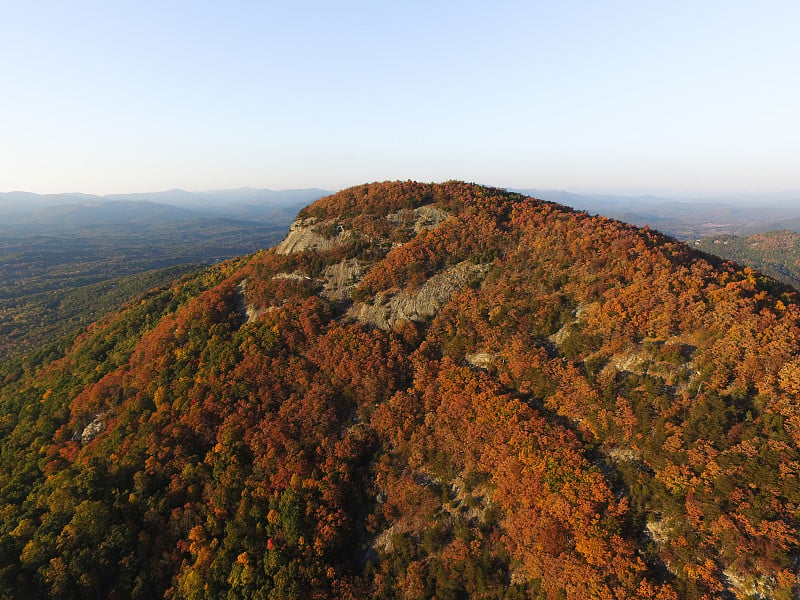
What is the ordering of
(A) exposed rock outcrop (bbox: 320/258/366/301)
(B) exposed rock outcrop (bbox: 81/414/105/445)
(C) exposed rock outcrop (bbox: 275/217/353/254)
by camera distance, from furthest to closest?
(C) exposed rock outcrop (bbox: 275/217/353/254), (A) exposed rock outcrop (bbox: 320/258/366/301), (B) exposed rock outcrop (bbox: 81/414/105/445)

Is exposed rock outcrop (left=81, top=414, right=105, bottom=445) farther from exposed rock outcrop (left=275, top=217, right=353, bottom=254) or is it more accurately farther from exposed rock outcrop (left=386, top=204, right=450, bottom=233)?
exposed rock outcrop (left=386, top=204, right=450, bottom=233)

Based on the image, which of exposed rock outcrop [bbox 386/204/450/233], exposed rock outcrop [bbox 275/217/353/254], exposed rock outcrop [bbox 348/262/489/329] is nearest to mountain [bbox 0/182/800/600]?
exposed rock outcrop [bbox 348/262/489/329]

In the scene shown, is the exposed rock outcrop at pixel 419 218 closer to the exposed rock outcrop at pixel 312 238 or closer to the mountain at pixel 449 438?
the mountain at pixel 449 438

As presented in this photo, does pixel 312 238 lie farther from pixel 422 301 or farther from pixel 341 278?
pixel 422 301

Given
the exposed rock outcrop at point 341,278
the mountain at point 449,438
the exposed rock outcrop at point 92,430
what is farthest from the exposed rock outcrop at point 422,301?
the exposed rock outcrop at point 92,430

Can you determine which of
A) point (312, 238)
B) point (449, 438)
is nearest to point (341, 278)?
point (312, 238)

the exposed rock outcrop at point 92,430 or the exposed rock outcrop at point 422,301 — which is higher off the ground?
the exposed rock outcrop at point 422,301

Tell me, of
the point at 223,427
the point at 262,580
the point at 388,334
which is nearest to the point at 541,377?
the point at 388,334

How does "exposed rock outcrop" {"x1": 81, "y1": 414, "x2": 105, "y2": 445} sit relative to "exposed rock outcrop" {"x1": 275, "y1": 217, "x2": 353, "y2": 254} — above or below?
below
